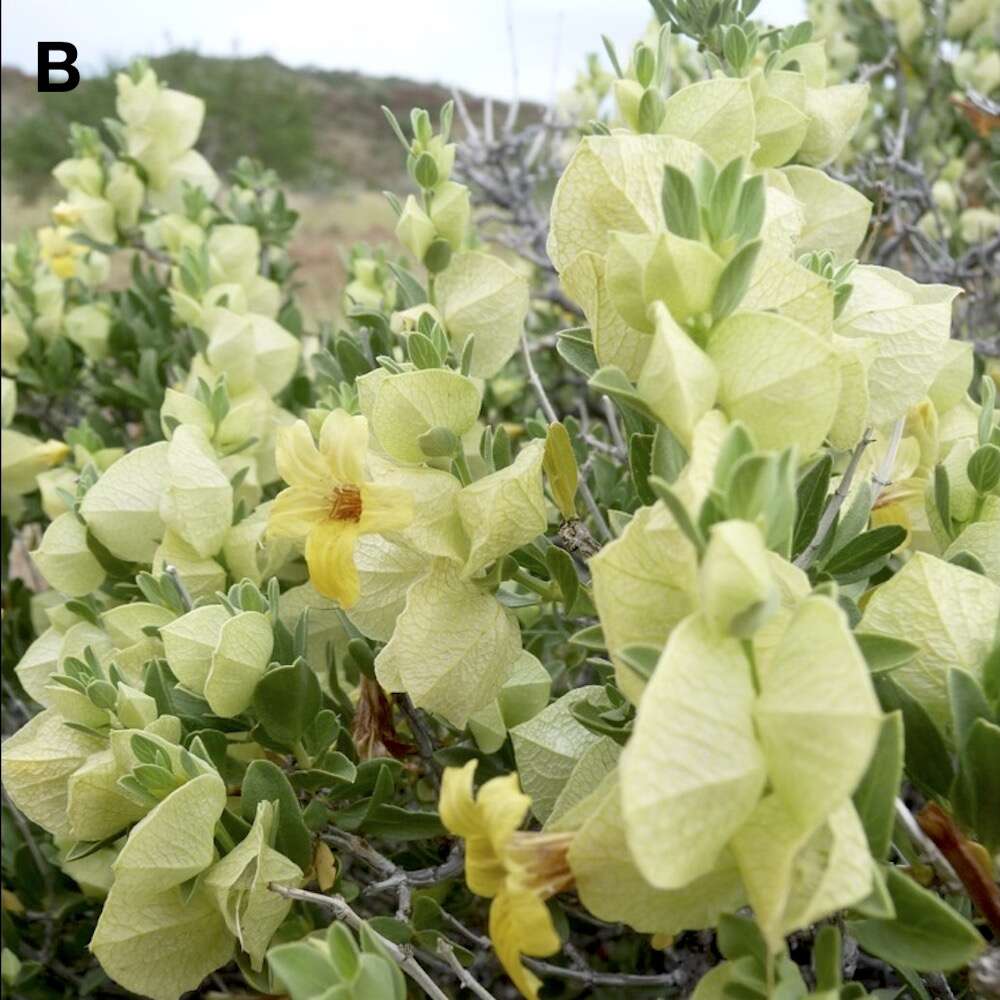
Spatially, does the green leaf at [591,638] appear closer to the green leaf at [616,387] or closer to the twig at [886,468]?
the green leaf at [616,387]

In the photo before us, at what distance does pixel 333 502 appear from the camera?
2.23 ft

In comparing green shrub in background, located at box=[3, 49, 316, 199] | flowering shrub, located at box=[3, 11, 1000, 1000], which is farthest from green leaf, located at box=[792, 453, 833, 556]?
green shrub in background, located at box=[3, 49, 316, 199]

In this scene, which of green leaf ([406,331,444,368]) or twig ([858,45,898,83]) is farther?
twig ([858,45,898,83])

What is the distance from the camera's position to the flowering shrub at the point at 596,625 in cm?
44

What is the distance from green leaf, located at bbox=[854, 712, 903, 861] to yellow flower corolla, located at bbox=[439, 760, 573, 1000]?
131 mm

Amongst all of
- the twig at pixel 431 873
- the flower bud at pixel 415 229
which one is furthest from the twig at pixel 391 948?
the flower bud at pixel 415 229

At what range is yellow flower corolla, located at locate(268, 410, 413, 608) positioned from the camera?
65cm

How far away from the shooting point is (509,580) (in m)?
0.78

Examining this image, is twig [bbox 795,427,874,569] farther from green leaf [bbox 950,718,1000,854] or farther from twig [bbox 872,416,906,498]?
green leaf [bbox 950,718,1000,854]

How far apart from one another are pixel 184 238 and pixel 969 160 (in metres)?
2.70

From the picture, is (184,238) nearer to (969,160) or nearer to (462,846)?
(462,846)

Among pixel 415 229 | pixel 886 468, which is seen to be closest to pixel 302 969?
pixel 886 468

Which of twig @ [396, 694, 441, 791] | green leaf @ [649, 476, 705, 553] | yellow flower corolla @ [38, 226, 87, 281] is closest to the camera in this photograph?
green leaf @ [649, 476, 705, 553]

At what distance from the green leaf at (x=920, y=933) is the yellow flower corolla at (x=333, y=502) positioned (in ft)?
1.05
